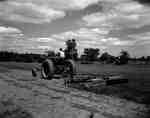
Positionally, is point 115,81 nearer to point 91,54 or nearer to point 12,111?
point 12,111

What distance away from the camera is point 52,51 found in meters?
12.8

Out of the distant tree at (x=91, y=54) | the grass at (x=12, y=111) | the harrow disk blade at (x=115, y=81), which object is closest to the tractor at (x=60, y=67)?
the harrow disk blade at (x=115, y=81)

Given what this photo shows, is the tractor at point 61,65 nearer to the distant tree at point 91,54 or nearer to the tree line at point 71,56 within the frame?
the tree line at point 71,56

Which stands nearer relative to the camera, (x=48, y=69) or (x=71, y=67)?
(x=48, y=69)

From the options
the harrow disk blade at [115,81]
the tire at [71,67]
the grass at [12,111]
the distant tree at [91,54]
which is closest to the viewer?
the grass at [12,111]

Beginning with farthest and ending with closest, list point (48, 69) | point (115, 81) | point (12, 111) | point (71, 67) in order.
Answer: point (71, 67) < point (48, 69) < point (115, 81) < point (12, 111)

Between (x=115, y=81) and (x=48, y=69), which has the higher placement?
(x=48, y=69)

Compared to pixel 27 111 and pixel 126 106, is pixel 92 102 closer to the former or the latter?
pixel 126 106

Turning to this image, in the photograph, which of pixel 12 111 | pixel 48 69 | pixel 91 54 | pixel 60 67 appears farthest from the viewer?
pixel 91 54

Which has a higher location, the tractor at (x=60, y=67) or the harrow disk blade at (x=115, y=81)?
the tractor at (x=60, y=67)

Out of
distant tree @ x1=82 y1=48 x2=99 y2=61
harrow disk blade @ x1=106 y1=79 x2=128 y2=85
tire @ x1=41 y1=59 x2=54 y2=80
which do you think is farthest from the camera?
distant tree @ x1=82 y1=48 x2=99 y2=61

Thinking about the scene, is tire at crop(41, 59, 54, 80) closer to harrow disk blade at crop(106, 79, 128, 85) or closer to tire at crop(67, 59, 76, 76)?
tire at crop(67, 59, 76, 76)

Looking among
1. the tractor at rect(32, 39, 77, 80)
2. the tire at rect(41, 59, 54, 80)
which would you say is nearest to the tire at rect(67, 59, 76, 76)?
the tractor at rect(32, 39, 77, 80)

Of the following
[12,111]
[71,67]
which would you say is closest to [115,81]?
[71,67]
